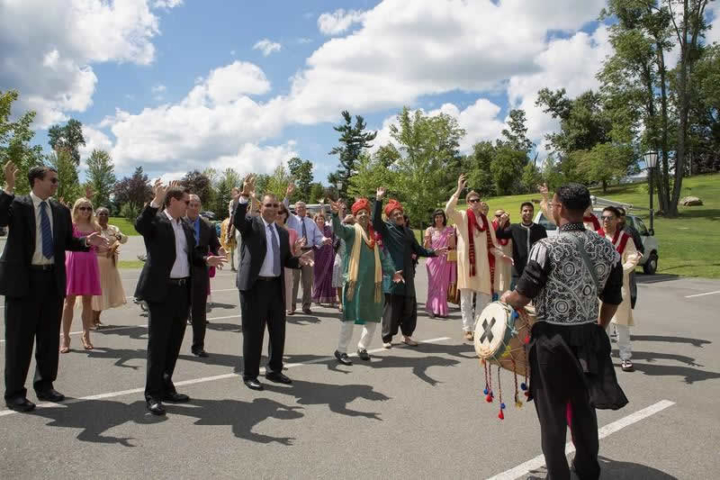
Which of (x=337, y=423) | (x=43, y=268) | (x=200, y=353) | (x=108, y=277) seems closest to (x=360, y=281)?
(x=200, y=353)

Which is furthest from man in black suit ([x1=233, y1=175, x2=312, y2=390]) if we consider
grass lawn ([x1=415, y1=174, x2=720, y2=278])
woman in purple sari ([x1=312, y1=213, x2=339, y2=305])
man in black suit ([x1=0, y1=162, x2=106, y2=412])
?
grass lawn ([x1=415, y1=174, x2=720, y2=278])

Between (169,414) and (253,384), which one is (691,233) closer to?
(253,384)

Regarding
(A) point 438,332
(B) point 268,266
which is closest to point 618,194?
(A) point 438,332

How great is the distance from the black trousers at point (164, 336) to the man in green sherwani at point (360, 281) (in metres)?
2.22

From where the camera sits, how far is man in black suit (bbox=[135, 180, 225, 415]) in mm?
4883

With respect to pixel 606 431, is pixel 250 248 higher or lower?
higher

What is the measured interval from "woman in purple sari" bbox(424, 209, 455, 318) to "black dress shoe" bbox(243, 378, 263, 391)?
5316mm

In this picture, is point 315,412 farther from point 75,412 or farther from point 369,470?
point 75,412

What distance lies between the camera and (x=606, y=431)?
4.48 meters

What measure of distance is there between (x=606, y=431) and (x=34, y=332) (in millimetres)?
5425

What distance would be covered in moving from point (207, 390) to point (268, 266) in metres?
1.48

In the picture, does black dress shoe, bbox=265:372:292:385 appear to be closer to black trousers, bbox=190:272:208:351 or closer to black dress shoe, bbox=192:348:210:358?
black dress shoe, bbox=192:348:210:358

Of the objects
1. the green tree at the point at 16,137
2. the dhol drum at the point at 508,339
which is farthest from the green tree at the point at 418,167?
the dhol drum at the point at 508,339

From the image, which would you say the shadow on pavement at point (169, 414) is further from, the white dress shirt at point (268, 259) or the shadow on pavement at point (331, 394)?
the white dress shirt at point (268, 259)
